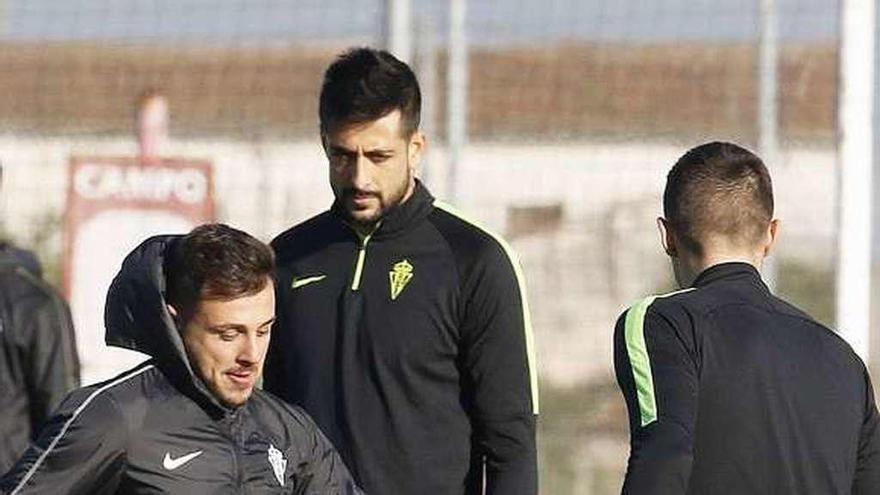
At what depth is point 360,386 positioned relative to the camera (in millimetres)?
5559

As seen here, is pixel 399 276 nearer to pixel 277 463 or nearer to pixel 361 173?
pixel 361 173

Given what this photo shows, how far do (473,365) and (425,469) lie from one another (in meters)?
0.28

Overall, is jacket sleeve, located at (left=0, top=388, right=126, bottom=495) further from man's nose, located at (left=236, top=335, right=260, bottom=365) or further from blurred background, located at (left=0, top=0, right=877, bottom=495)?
blurred background, located at (left=0, top=0, right=877, bottom=495)

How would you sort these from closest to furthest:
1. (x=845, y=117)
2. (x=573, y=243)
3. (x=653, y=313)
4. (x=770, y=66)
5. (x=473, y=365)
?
(x=653, y=313), (x=473, y=365), (x=845, y=117), (x=770, y=66), (x=573, y=243)

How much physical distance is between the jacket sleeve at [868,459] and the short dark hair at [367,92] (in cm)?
141

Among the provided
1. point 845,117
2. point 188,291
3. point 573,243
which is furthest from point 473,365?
point 573,243

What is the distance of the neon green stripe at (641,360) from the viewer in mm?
4574

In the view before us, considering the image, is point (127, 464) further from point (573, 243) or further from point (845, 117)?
point (573, 243)

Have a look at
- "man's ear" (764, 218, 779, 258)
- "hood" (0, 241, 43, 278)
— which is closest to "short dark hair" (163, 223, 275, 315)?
"man's ear" (764, 218, 779, 258)

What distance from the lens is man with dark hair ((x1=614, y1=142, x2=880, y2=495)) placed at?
180 inches

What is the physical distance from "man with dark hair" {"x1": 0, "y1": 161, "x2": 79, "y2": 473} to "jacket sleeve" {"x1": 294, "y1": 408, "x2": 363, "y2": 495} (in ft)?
12.6

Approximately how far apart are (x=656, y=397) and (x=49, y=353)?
4.23 meters

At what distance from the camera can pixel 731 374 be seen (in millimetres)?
4645

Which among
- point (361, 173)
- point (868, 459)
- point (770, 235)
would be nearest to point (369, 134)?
point (361, 173)
